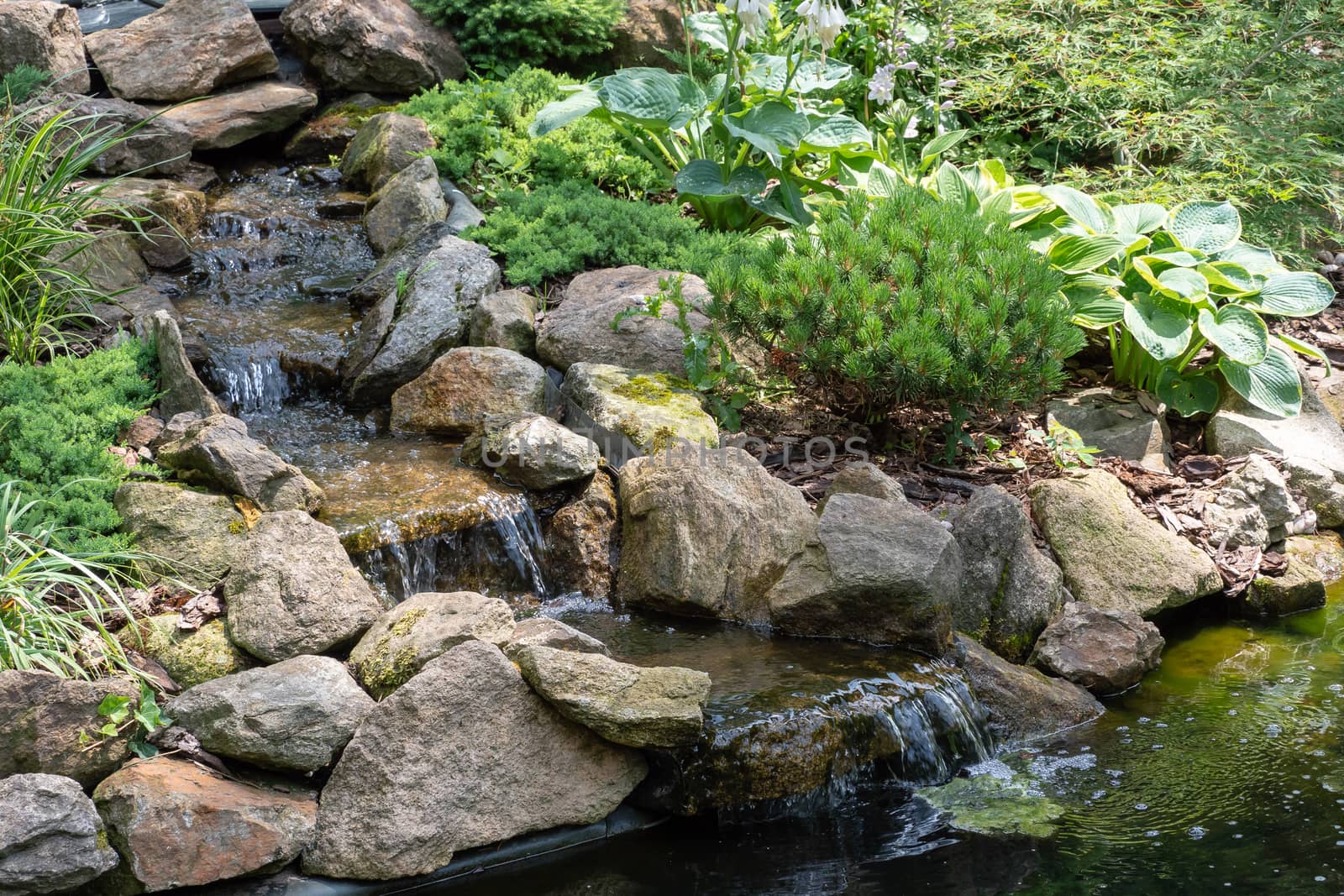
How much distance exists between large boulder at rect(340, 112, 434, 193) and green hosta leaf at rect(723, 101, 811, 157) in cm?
252

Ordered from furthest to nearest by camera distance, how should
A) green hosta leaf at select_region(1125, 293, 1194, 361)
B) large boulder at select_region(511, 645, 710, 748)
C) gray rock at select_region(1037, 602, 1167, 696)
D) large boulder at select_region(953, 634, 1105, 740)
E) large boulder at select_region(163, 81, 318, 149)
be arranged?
1. large boulder at select_region(163, 81, 318, 149)
2. green hosta leaf at select_region(1125, 293, 1194, 361)
3. gray rock at select_region(1037, 602, 1167, 696)
4. large boulder at select_region(953, 634, 1105, 740)
5. large boulder at select_region(511, 645, 710, 748)

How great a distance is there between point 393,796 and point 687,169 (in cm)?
397

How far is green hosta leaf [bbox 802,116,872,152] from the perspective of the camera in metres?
6.27

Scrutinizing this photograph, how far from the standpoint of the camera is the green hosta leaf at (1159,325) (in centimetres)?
545

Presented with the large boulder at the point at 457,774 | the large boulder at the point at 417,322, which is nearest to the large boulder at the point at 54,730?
the large boulder at the point at 457,774

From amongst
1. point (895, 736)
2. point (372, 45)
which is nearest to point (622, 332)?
point (895, 736)

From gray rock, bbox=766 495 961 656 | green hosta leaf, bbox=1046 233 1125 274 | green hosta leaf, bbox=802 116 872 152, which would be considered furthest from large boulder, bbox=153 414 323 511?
green hosta leaf, bbox=1046 233 1125 274

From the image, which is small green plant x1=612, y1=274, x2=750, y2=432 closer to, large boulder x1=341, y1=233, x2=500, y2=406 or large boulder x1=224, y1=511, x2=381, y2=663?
large boulder x1=341, y1=233, x2=500, y2=406

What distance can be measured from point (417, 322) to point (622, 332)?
1.10 meters

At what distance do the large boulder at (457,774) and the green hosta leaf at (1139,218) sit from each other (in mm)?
3846

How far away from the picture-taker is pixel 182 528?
431cm

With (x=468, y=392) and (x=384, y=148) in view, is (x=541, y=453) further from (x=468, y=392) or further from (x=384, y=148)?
(x=384, y=148)

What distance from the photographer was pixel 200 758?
351 centimetres

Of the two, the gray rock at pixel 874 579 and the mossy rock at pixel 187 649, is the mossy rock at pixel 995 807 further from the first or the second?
the mossy rock at pixel 187 649
